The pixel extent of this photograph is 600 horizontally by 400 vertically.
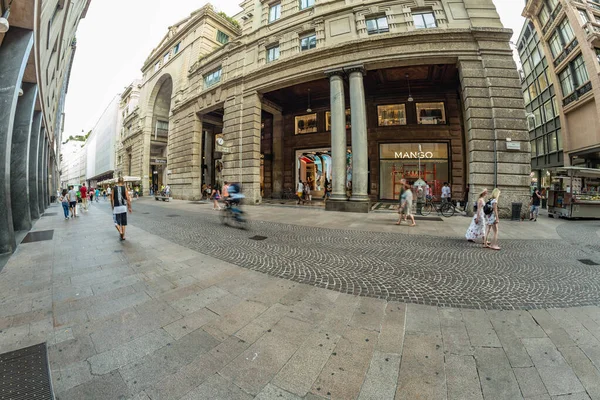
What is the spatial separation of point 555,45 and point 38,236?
134 feet

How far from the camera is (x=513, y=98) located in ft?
37.9

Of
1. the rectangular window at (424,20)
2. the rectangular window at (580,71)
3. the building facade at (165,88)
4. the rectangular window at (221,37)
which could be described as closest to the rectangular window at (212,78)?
the building facade at (165,88)

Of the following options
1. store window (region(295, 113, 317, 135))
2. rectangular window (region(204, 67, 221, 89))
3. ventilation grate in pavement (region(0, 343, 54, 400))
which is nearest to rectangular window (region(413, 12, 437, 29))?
store window (region(295, 113, 317, 135))

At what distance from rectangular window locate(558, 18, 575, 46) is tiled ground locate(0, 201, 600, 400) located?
3134 cm

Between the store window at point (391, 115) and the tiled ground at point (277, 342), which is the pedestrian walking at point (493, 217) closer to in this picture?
the tiled ground at point (277, 342)

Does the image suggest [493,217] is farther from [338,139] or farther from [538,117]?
[538,117]

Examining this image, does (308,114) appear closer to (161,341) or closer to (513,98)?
(513,98)

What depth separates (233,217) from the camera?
8.70 meters

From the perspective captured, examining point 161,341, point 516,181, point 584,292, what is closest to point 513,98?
point 516,181

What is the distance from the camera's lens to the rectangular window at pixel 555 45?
2139 cm

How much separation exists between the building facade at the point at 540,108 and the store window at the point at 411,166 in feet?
46.3

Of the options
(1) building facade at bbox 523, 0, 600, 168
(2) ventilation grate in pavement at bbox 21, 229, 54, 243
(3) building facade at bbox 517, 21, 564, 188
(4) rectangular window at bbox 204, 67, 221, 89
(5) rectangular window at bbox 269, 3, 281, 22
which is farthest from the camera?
(3) building facade at bbox 517, 21, 564, 188

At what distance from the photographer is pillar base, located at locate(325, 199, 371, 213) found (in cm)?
1247

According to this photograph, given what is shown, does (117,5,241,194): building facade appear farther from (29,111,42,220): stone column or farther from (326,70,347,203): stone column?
(326,70,347,203): stone column
